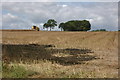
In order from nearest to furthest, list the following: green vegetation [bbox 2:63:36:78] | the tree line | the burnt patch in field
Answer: green vegetation [bbox 2:63:36:78]
the burnt patch in field
the tree line

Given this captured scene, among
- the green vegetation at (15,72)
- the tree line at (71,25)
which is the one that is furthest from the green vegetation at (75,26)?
the green vegetation at (15,72)

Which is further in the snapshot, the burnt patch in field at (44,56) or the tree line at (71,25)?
the tree line at (71,25)

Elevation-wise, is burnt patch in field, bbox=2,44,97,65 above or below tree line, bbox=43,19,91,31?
below

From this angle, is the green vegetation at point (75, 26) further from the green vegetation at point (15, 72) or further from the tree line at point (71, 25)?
the green vegetation at point (15, 72)

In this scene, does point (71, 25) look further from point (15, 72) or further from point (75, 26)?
point (15, 72)

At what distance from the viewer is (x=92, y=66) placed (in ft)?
31.8

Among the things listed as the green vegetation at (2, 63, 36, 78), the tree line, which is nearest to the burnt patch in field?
the green vegetation at (2, 63, 36, 78)

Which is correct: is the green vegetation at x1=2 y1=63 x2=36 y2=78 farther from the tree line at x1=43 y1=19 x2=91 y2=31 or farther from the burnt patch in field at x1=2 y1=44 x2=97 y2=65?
the tree line at x1=43 y1=19 x2=91 y2=31

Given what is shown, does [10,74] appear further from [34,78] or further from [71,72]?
[71,72]

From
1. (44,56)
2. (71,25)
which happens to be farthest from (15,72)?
(71,25)

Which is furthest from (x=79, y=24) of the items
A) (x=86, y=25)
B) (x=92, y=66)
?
(x=92, y=66)

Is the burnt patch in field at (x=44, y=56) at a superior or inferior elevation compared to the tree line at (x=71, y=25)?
inferior

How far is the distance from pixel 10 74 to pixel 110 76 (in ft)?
11.6

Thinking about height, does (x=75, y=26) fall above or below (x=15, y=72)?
above
